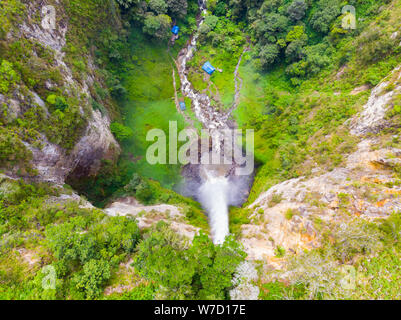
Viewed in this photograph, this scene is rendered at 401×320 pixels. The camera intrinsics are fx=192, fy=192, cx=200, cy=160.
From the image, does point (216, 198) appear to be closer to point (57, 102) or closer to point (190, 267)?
point (190, 267)

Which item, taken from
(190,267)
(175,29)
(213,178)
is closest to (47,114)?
(190,267)

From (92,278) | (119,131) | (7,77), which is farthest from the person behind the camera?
(119,131)

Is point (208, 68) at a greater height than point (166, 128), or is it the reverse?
point (208, 68)

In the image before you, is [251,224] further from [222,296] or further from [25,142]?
[25,142]

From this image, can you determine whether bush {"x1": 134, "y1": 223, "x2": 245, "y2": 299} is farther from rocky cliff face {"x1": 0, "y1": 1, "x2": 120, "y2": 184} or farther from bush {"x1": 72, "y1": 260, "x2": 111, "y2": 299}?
rocky cliff face {"x1": 0, "y1": 1, "x2": 120, "y2": 184}

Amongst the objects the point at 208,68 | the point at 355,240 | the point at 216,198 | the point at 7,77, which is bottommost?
the point at 355,240

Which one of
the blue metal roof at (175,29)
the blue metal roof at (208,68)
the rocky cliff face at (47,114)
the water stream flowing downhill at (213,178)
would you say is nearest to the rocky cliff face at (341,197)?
the water stream flowing downhill at (213,178)
